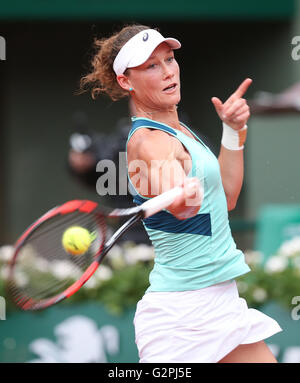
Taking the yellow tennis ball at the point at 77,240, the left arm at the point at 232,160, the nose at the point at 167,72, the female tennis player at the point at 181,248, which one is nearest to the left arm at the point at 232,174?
the left arm at the point at 232,160

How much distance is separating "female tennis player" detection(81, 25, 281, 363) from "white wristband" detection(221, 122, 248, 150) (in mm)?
126

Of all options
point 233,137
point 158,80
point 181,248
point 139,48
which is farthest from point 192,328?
point 139,48

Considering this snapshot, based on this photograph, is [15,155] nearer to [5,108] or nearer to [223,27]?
[5,108]

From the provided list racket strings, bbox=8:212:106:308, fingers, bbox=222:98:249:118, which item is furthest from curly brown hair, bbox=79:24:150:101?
racket strings, bbox=8:212:106:308

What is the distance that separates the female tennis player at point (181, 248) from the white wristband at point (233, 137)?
0.41ft

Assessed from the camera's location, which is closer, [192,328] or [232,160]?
[192,328]

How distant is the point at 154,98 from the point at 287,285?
6.73ft

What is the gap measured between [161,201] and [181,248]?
296 millimetres

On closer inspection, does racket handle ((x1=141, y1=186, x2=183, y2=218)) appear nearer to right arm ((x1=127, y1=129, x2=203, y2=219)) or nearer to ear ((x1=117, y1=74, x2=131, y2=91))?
right arm ((x1=127, y1=129, x2=203, y2=219))

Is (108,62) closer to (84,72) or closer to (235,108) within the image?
(235,108)

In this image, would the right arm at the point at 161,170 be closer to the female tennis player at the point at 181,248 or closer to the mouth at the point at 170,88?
the female tennis player at the point at 181,248

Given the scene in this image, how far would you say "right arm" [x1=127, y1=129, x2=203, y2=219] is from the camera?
248cm

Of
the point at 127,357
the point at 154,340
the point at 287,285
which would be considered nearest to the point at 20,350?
the point at 127,357

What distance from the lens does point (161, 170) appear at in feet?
8.29
